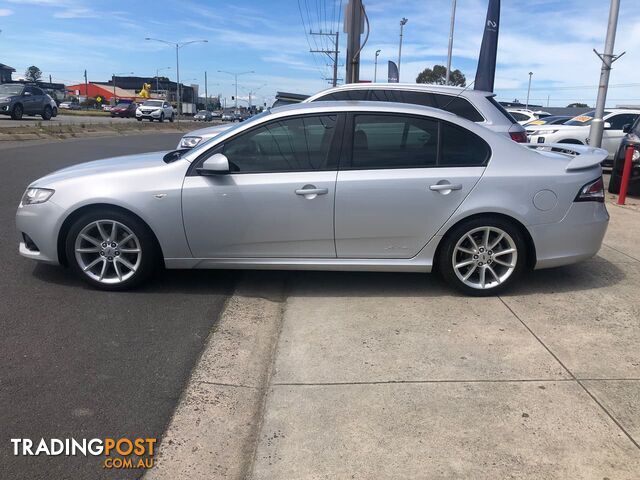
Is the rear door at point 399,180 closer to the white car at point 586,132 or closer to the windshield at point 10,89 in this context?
the white car at point 586,132

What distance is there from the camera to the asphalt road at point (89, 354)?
2.75 meters

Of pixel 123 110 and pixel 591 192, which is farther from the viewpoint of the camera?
pixel 123 110

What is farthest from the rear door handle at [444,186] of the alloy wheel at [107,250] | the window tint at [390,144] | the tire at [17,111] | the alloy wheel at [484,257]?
the tire at [17,111]

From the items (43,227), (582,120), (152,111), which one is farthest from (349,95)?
(152,111)

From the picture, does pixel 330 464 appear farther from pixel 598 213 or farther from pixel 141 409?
pixel 598 213

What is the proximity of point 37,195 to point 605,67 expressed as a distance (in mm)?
10084

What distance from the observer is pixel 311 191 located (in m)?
4.40

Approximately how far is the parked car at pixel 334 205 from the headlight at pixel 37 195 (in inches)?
0.6

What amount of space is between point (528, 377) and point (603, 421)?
0.51 meters

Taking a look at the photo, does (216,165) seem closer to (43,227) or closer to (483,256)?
(43,227)

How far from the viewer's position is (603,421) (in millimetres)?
2893

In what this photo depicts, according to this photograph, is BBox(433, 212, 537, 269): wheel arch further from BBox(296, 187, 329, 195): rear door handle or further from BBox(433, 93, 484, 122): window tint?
BBox(433, 93, 484, 122): window tint

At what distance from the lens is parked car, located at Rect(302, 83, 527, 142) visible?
704 centimetres

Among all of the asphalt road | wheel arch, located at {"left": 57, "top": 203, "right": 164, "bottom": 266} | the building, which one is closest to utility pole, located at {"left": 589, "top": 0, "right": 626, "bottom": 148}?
the asphalt road
